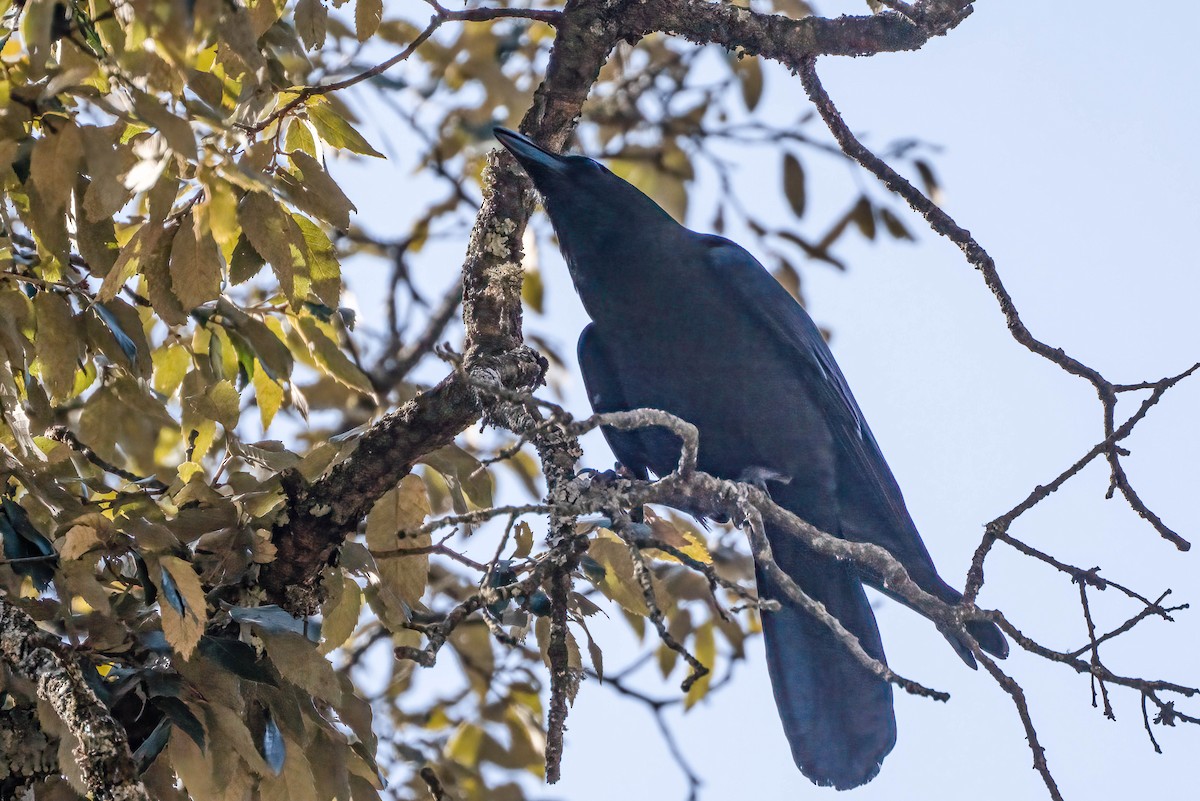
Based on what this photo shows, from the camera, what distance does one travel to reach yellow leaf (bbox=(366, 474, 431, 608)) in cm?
246

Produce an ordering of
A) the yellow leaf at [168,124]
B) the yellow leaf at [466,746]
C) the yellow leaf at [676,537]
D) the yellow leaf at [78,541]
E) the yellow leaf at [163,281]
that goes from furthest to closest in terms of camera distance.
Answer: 1. the yellow leaf at [466,746]
2. the yellow leaf at [676,537]
3. the yellow leaf at [163,281]
4. the yellow leaf at [78,541]
5. the yellow leaf at [168,124]

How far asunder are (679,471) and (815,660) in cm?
152

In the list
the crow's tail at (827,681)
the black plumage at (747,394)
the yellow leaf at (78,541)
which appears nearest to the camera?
the yellow leaf at (78,541)

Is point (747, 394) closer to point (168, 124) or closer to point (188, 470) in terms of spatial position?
point (188, 470)

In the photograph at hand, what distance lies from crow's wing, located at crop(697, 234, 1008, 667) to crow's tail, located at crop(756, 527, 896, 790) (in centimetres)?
21

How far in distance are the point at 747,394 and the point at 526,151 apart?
1095mm

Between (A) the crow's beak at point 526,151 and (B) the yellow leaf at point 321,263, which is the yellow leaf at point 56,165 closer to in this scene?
(B) the yellow leaf at point 321,263

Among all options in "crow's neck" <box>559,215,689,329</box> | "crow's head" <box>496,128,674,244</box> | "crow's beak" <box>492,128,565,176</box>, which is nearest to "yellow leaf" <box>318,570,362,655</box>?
"crow's beak" <box>492,128,565,176</box>

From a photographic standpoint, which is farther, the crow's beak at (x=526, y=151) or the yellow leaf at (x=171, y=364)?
the crow's beak at (x=526, y=151)

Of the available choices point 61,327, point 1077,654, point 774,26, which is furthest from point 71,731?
point 774,26

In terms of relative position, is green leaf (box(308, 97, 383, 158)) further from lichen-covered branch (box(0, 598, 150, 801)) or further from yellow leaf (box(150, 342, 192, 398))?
lichen-covered branch (box(0, 598, 150, 801))

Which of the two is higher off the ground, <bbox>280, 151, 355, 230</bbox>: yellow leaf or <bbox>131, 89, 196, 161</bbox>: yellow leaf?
<bbox>280, 151, 355, 230</bbox>: yellow leaf

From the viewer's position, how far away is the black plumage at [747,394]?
3586mm

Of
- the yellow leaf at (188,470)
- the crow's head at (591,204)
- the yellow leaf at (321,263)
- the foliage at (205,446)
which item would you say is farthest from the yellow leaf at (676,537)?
the crow's head at (591,204)
